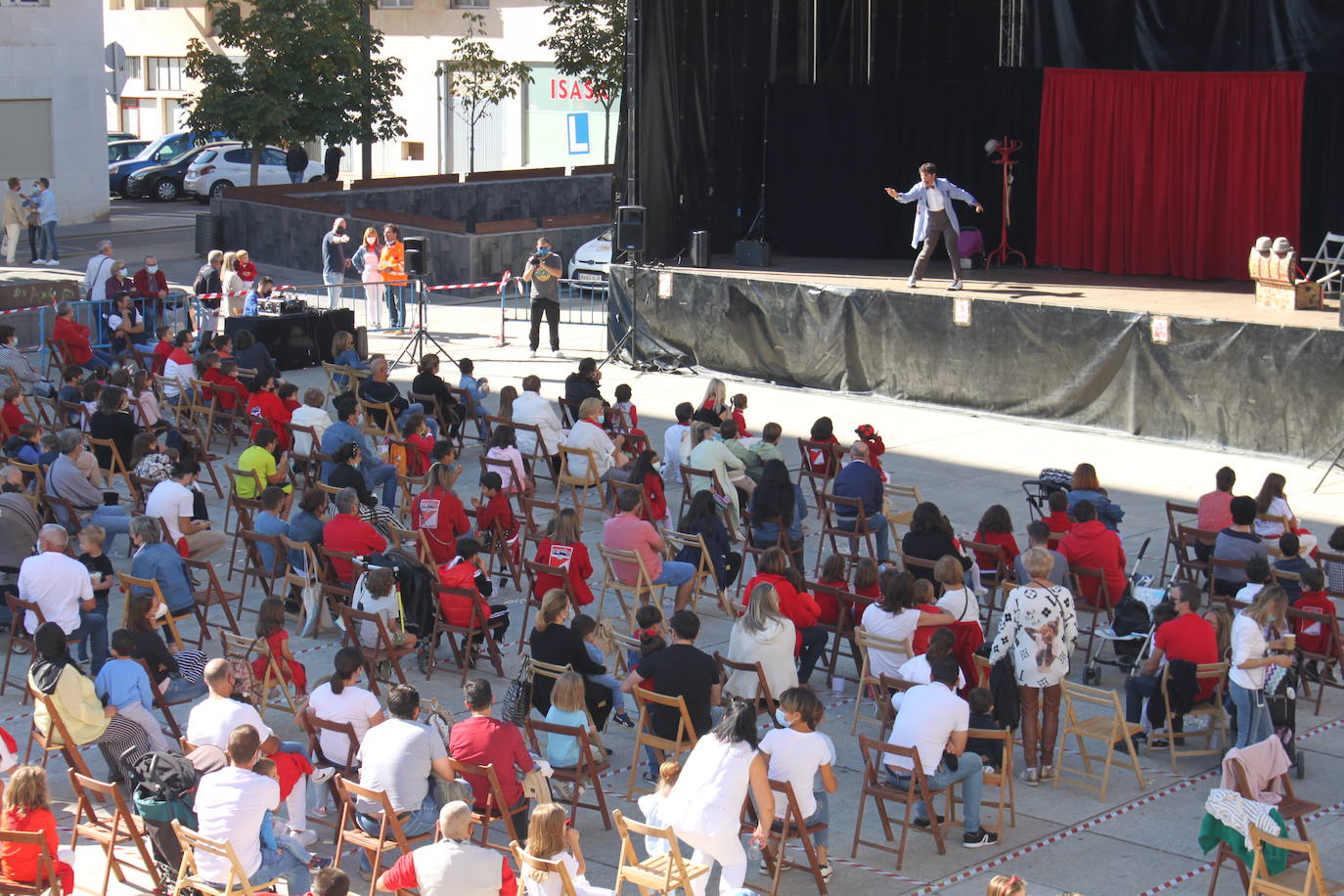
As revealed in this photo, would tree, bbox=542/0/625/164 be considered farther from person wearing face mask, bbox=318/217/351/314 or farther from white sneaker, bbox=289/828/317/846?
white sneaker, bbox=289/828/317/846

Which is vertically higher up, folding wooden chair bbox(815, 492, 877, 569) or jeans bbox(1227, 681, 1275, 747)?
folding wooden chair bbox(815, 492, 877, 569)

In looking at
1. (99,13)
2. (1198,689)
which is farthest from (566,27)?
(1198,689)

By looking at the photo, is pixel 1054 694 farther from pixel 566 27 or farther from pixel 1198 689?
pixel 566 27

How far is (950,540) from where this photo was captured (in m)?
11.1

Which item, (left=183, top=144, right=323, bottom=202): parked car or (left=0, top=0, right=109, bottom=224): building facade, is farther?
(left=183, top=144, right=323, bottom=202): parked car

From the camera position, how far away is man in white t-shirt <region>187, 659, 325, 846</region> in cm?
805

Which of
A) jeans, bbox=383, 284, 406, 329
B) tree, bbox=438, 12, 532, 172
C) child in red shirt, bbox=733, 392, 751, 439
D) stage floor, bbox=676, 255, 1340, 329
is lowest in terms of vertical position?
child in red shirt, bbox=733, 392, 751, 439

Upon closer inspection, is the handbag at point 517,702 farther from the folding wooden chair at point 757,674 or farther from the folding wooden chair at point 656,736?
the folding wooden chair at point 757,674

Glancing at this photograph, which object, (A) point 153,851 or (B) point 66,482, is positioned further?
(B) point 66,482

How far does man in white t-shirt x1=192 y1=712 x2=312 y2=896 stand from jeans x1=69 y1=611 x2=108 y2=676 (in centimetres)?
338

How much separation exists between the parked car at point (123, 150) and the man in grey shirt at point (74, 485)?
32013 mm

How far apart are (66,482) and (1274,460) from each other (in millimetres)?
11471

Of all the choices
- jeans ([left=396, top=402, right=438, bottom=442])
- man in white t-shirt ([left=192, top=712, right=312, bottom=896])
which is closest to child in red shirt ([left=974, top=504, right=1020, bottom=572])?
man in white t-shirt ([left=192, top=712, right=312, bottom=896])

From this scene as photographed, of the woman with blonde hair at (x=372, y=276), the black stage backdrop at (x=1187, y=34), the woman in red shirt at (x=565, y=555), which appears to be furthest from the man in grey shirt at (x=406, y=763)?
the black stage backdrop at (x=1187, y=34)
